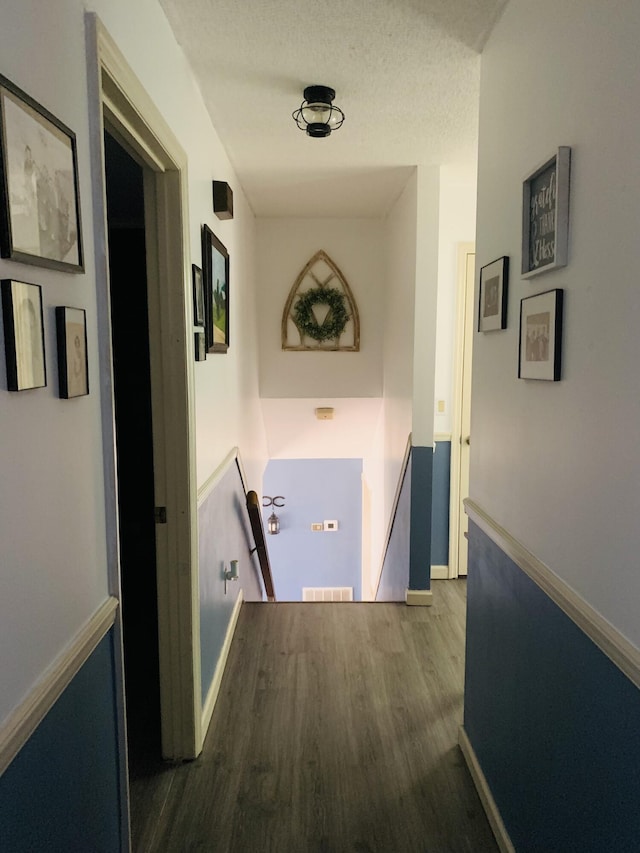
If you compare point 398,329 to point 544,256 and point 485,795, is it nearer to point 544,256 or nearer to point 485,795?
point 544,256

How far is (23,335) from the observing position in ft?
3.06

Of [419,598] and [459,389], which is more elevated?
[459,389]

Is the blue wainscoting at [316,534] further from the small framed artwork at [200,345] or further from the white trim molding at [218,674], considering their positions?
the small framed artwork at [200,345]

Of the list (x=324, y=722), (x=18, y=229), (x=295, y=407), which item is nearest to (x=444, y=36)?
(x=18, y=229)

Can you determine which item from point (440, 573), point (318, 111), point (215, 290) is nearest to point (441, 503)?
point (440, 573)

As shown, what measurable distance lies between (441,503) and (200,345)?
90.0 inches

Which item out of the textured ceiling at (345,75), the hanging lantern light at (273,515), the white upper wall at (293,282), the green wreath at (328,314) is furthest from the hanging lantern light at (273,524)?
the textured ceiling at (345,75)

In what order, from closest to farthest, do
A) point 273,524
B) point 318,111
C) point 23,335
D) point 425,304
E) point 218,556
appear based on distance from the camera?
point 23,335
point 318,111
point 218,556
point 425,304
point 273,524

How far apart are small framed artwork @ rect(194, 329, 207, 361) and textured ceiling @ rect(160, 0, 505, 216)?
94 centimetres

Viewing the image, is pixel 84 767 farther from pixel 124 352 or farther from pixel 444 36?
pixel 444 36

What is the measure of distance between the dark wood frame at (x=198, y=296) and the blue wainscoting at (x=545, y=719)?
4.11 feet

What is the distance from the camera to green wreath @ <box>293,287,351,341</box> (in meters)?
4.61

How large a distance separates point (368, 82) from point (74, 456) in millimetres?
1852

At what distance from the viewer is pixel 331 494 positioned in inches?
247
